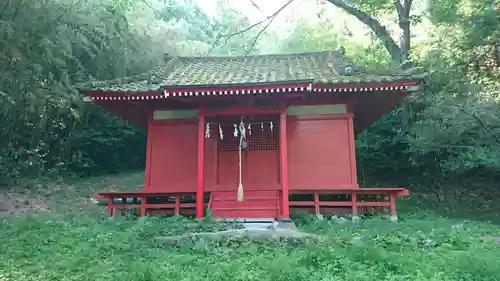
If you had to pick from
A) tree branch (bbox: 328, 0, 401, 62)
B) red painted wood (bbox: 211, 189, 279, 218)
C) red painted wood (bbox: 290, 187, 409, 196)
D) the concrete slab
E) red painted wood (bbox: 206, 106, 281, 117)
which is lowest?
the concrete slab

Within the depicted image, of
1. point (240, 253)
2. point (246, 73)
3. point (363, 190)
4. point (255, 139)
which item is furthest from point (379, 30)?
point (240, 253)

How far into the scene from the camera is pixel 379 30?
48.2 feet

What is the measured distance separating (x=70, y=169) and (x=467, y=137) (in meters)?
14.1

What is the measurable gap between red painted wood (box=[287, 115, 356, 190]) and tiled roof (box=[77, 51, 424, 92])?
3.83ft

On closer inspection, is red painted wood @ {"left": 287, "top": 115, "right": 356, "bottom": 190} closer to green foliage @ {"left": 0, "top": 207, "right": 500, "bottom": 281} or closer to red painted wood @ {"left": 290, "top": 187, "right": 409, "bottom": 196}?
red painted wood @ {"left": 290, "top": 187, "right": 409, "bottom": 196}

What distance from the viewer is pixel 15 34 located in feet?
32.3

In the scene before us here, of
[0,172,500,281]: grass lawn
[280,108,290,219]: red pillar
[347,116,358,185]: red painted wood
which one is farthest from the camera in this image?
[347,116,358,185]: red painted wood

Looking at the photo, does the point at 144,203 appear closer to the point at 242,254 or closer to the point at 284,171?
the point at 284,171

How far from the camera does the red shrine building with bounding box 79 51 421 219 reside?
9031mm

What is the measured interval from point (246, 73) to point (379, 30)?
6.53 meters

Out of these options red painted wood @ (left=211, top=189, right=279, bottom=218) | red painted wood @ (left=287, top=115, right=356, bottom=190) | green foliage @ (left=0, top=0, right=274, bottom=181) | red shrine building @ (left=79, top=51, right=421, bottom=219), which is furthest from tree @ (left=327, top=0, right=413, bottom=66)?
red painted wood @ (left=211, top=189, right=279, bottom=218)

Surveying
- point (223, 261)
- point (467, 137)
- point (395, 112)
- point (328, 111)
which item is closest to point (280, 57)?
point (328, 111)

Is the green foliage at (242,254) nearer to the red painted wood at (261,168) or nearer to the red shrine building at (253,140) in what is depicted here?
the red shrine building at (253,140)

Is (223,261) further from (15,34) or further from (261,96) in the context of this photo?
(15,34)
